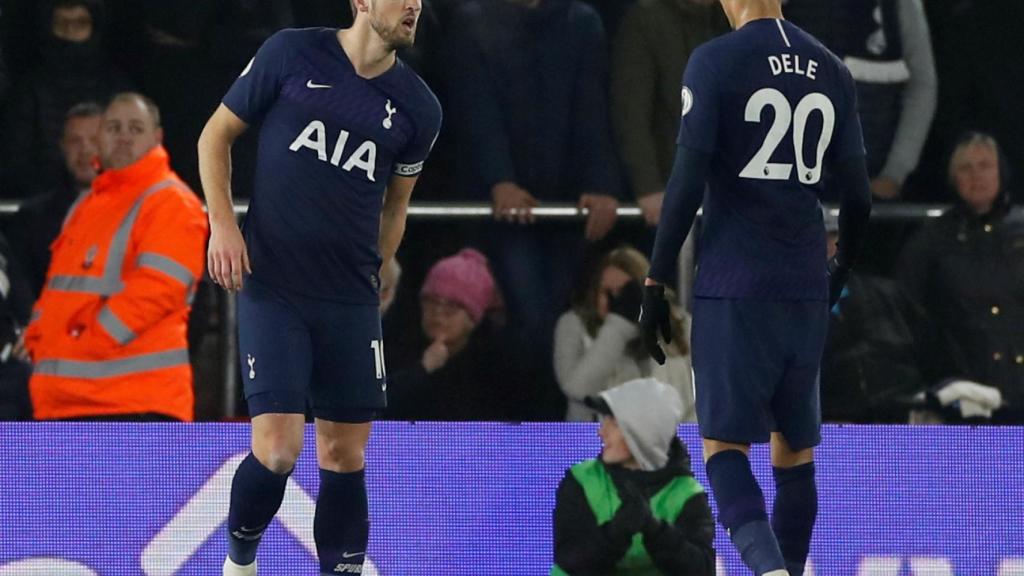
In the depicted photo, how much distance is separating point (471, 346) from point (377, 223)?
2.15m

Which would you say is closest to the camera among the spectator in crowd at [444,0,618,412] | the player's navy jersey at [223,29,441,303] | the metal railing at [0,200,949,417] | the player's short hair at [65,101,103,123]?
the player's navy jersey at [223,29,441,303]

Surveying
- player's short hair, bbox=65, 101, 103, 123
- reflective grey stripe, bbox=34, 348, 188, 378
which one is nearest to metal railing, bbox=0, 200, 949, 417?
player's short hair, bbox=65, 101, 103, 123

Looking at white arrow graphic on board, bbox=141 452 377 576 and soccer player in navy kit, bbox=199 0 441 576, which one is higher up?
soccer player in navy kit, bbox=199 0 441 576

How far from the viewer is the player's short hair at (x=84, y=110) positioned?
786 centimetres

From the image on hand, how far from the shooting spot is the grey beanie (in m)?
6.34

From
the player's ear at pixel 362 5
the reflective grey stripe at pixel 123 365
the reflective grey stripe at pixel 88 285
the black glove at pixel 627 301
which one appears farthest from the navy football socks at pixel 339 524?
the black glove at pixel 627 301

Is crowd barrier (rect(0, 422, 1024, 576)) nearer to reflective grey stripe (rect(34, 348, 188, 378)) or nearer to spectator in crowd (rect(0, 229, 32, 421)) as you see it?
reflective grey stripe (rect(34, 348, 188, 378))

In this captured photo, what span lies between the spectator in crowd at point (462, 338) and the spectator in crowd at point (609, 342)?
286 millimetres

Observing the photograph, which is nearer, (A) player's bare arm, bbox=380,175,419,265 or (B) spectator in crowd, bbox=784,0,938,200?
(A) player's bare arm, bbox=380,175,419,265

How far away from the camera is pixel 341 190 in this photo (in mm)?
5828

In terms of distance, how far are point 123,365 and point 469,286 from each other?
1.44 metres

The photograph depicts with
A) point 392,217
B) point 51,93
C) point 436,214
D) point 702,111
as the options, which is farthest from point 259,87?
point 51,93

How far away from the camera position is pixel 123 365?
288 inches

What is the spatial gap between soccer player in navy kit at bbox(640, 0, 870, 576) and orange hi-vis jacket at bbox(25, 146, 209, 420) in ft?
7.49
